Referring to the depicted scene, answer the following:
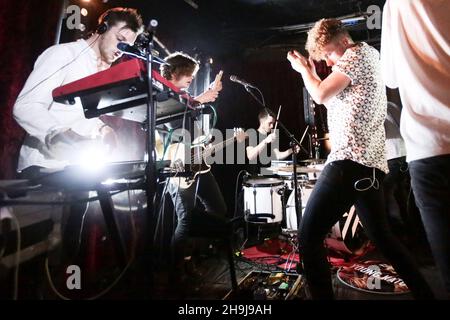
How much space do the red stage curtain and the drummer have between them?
3469 millimetres

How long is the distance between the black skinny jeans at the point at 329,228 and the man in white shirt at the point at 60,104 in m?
1.36

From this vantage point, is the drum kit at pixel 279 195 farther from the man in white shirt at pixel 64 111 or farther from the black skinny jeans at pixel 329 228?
the man in white shirt at pixel 64 111

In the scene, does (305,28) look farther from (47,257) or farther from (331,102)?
(47,257)

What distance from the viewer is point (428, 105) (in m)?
1.18

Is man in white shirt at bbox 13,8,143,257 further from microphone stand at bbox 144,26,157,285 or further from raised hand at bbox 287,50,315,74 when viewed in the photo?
raised hand at bbox 287,50,315,74

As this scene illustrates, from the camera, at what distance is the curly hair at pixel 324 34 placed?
5.90 ft

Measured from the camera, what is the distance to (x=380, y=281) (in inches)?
102

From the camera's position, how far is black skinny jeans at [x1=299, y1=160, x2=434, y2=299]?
5.09 ft

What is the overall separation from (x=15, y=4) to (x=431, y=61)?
92.8 inches

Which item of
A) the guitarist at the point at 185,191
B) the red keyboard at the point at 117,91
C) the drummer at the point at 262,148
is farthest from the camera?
the drummer at the point at 262,148

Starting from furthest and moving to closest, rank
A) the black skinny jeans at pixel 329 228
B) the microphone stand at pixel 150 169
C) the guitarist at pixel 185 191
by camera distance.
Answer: the guitarist at pixel 185 191
the black skinny jeans at pixel 329 228
the microphone stand at pixel 150 169

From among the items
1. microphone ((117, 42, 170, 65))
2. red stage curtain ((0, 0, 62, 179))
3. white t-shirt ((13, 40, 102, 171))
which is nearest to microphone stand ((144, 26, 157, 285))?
microphone ((117, 42, 170, 65))

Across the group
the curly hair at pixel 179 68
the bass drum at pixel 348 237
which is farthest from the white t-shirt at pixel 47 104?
the bass drum at pixel 348 237
